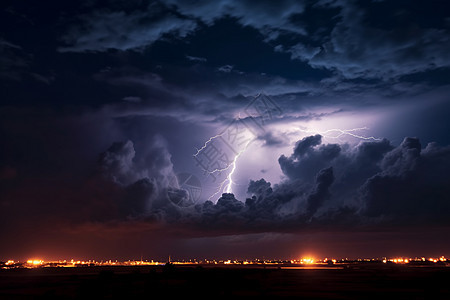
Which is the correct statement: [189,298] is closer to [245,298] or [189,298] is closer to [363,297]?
[245,298]

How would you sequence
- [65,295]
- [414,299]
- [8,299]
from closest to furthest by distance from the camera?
[414,299] → [8,299] → [65,295]

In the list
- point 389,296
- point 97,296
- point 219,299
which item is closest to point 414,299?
point 389,296

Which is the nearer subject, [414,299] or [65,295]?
[414,299]

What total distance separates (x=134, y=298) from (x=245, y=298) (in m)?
16.8

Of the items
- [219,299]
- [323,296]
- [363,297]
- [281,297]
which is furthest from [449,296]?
[219,299]

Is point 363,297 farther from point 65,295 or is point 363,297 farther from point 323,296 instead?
point 65,295

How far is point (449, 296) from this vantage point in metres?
54.6

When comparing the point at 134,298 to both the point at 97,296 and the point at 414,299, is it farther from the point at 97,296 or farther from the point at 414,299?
the point at 414,299

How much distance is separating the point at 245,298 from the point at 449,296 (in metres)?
30.0

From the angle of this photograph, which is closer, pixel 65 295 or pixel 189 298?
pixel 189 298

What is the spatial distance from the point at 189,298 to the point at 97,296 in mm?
15543

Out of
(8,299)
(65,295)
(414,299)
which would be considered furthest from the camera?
(65,295)

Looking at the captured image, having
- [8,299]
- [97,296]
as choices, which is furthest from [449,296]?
[8,299]

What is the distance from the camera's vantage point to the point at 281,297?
56531mm
